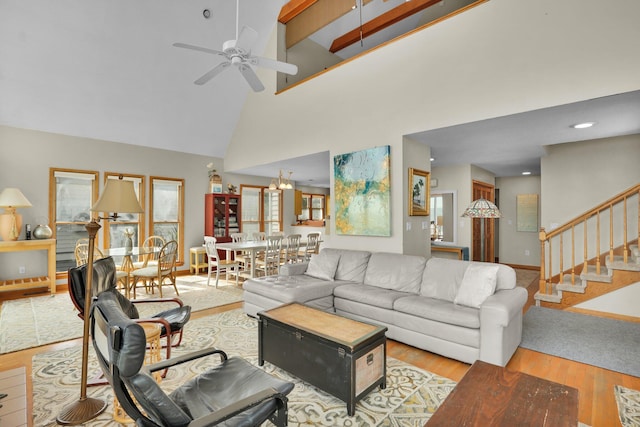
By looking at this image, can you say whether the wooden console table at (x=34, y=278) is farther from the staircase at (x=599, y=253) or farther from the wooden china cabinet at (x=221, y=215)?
the staircase at (x=599, y=253)

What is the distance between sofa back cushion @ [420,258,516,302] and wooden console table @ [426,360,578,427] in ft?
5.33

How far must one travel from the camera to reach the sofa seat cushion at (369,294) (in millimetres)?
3445

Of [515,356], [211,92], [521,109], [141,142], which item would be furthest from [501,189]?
[141,142]

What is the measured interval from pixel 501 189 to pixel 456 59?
5714 mm

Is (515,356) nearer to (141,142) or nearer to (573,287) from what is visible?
(573,287)

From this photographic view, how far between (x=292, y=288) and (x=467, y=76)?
3.16m

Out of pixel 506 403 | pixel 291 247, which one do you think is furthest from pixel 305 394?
pixel 291 247

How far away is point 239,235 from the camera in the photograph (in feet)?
22.9

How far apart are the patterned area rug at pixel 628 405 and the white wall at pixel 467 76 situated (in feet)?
8.07

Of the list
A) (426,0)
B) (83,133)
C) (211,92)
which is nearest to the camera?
(426,0)

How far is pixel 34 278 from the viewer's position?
537cm

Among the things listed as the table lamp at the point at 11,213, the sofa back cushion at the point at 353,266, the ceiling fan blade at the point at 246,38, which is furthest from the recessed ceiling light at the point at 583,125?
the table lamp at the point at 11,213

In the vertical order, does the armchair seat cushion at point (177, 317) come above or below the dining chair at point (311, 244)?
below

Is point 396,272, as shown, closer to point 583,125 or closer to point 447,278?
point 447,278
